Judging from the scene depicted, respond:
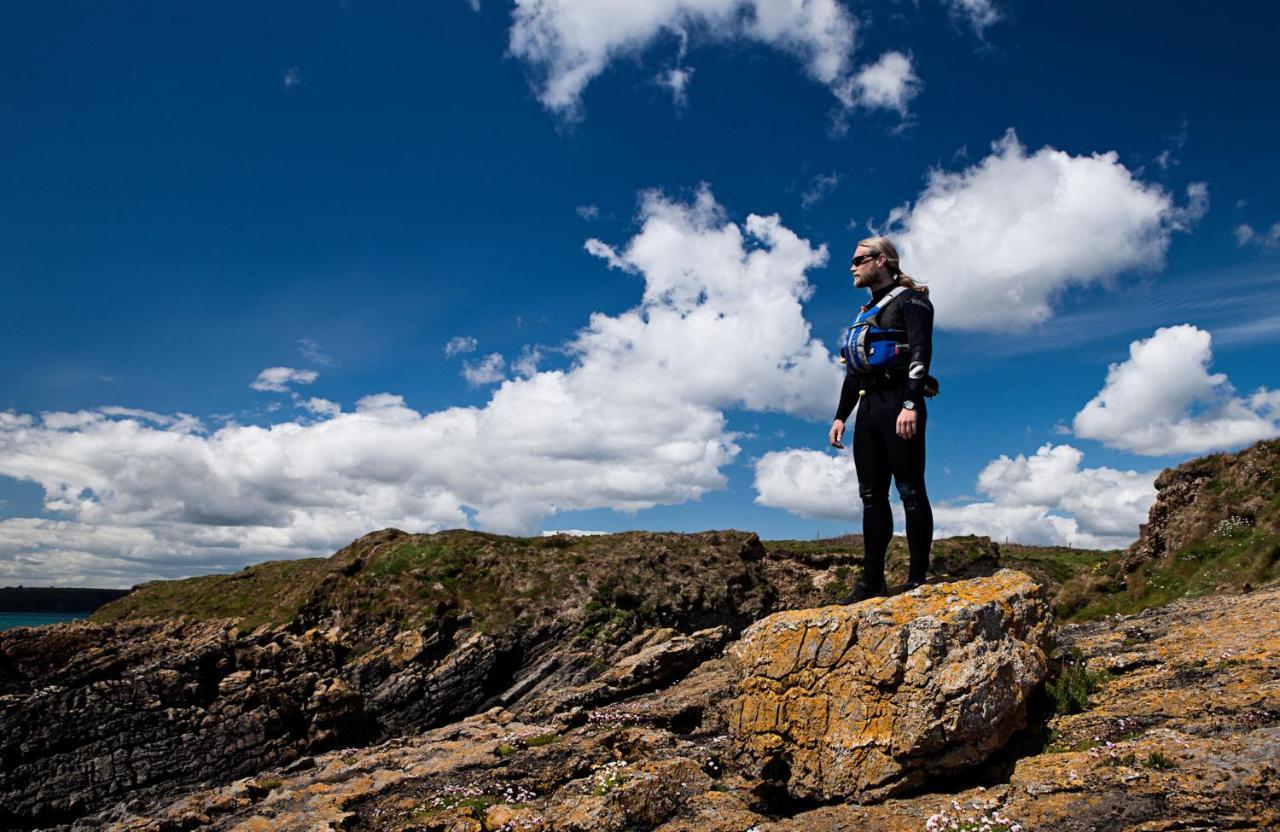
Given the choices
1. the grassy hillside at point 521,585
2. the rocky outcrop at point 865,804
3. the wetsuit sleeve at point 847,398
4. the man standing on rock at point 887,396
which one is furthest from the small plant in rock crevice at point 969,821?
the grassy hillside at point 521,585

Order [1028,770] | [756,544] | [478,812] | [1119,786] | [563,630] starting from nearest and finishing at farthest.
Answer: [1119,786], [1028,770], [478,812], [563,630], [756,544]

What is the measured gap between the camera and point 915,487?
9.42 m

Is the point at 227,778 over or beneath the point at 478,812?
beneath

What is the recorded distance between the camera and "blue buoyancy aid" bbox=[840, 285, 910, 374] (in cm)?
954

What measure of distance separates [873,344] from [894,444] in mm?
1492

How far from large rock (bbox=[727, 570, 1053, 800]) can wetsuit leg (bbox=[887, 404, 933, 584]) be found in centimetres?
73

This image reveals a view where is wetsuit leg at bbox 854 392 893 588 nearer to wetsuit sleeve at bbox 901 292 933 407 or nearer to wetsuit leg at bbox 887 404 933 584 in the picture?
wetsuit leg at bbox 887 404 933 584

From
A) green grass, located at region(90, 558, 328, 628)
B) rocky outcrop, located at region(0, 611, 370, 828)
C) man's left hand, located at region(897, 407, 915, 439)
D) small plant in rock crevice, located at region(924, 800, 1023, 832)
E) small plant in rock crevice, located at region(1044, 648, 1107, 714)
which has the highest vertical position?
man's left hand, located at region(897, 407, 915, 439)

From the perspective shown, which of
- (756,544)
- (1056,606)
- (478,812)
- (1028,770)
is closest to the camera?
(1028,770)

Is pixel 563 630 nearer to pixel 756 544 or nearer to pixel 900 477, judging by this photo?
pixel 756 544

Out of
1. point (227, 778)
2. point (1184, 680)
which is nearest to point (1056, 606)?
point (1184, 680)

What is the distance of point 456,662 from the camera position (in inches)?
1315

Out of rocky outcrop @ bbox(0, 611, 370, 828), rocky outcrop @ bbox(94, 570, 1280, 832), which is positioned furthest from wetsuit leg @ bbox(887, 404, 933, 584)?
rocky outcrop @ bbox(0, 611, 370, 828)

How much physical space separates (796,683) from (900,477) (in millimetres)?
3220
